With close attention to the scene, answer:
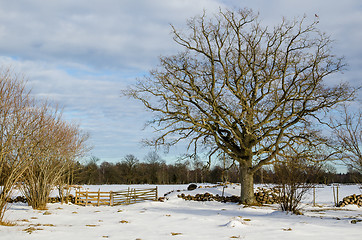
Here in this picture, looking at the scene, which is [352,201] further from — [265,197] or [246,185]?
[246,185]

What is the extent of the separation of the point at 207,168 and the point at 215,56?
6.67 m

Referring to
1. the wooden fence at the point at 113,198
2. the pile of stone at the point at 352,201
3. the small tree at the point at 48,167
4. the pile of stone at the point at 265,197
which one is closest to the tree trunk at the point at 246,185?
the pile of stone at the point at 265,197

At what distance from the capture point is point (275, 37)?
58.5 ft

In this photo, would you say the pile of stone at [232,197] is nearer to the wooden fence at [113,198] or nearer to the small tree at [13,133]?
the wooden fence at [113,198]

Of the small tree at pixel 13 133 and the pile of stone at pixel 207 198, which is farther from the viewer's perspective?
the pile of stone at pixel 207 198

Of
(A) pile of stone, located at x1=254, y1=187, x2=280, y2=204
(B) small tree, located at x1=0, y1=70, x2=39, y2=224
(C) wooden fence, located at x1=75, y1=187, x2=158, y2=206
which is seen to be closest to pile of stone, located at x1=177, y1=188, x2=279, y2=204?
(A) pile of stone, located at x1=254, y1=187, x2=280, y2=204

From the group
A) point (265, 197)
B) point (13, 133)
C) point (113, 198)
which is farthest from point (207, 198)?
point (13, 133)

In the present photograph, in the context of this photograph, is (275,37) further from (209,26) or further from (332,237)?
(332,237)

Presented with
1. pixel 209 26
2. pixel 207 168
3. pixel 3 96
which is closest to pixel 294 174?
pixel 207 168

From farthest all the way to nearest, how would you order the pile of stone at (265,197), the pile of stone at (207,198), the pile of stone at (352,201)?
1. the pile of stone at (265,197)
2. the pile of stone at (207,198)
3. the pile of stone at (352,201)

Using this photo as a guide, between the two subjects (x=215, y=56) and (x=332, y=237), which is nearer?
(x=332, y=237)

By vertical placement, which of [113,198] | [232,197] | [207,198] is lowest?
[113,198]

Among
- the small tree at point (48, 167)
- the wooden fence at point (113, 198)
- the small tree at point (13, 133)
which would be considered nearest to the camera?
the small tree at point (13, 133)

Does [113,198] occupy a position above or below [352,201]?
below
